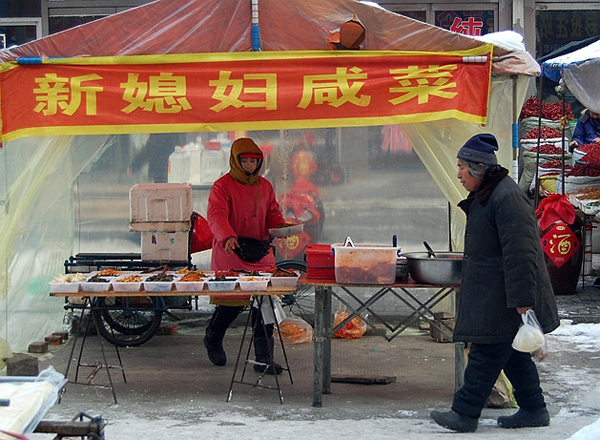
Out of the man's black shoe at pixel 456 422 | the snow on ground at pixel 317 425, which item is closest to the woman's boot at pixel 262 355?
the snow on ground at pixel 317 425

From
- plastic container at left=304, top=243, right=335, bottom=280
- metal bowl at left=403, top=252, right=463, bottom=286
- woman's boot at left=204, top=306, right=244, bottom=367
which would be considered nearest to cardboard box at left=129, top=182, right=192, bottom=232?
woman's boot at left=204, top=306, right=244, bottom=367

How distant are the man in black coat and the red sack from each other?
3572mm

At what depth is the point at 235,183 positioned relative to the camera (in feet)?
25.6

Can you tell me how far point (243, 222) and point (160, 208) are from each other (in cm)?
121

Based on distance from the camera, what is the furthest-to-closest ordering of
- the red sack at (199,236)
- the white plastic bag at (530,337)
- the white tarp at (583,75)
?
the white tarp at (583,75)
the red sack at (199,236)
the white plastic bag at (530,337)

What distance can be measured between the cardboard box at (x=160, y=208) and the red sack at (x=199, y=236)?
228 mm

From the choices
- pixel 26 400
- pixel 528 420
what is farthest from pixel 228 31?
pixel 26 400

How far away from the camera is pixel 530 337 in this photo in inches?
217

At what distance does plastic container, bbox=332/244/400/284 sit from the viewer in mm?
6320

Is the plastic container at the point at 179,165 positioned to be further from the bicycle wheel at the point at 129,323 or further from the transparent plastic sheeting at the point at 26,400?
the transparent plastic sheeting at the point at 26,400

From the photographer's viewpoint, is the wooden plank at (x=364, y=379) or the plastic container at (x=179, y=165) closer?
the wooden plank at (x=364, y=379)

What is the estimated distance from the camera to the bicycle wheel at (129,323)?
8.77 metres

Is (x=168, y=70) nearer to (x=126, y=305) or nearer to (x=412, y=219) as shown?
(x=126, y=305)

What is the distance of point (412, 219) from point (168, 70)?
3779 millimetres
